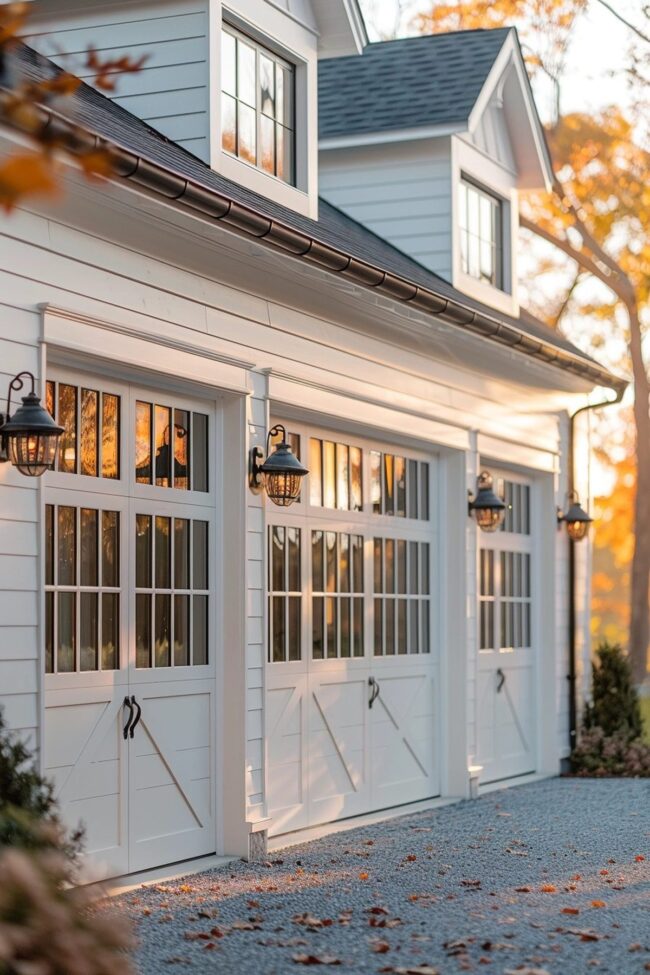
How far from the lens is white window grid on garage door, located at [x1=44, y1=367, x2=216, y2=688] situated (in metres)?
7.06

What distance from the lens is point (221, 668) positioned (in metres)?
8.35

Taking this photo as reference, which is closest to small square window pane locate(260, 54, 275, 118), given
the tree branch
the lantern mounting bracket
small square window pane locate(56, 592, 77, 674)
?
→ the lantern mounting bracket

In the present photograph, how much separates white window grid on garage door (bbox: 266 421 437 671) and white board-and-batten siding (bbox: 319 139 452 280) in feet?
7.54

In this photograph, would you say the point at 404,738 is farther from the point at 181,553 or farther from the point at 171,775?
the point at 181,553

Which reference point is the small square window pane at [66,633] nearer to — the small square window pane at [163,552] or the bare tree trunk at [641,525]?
the small square window pane at [163,552]

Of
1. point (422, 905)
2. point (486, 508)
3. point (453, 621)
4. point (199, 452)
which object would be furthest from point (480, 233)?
point (422, 905)

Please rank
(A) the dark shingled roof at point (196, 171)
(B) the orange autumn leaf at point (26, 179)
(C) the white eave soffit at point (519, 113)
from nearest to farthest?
(B) the orange autumn leaf at point (26, 179) < (A) the dark shingled roof at point (196, 171) < (C) the white eave soffit at point (519, 113)

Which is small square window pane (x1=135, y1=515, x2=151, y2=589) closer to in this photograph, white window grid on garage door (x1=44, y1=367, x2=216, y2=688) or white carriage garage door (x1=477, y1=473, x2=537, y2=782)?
white window grid on garage door (x1=44, y1=367, x2=216, y2=688)

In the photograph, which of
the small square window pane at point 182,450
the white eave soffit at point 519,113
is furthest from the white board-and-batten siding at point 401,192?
the small square window pane at point 182,450

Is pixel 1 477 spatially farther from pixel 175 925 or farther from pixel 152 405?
pixel 175 925

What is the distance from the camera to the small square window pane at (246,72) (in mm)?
9609

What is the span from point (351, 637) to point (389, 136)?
503cm

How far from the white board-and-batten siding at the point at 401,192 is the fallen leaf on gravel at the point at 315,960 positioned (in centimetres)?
785

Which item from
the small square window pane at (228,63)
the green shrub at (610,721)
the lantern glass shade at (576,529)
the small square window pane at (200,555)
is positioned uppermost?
the small square window pane at (228,63)
